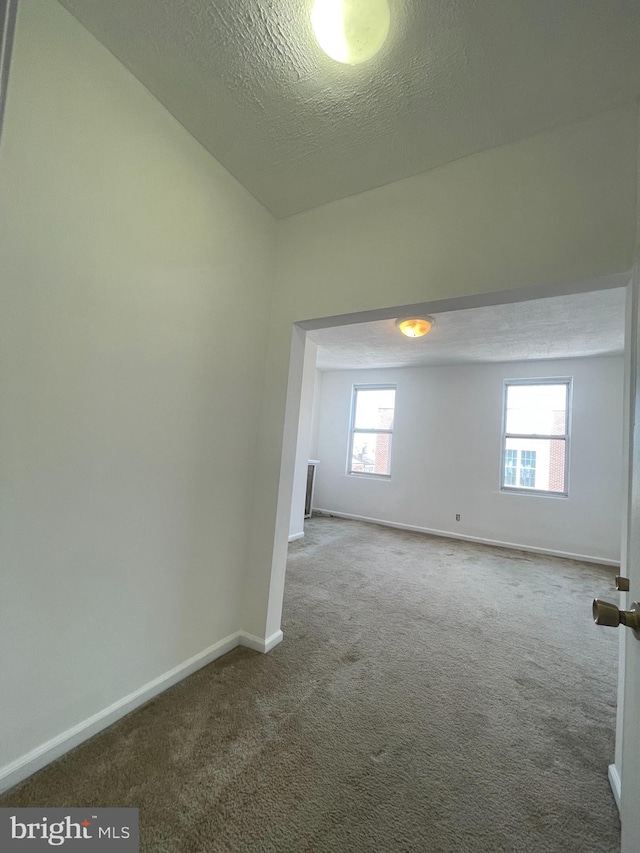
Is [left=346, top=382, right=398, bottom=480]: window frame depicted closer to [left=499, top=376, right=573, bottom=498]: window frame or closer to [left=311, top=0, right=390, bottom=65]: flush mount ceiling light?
[left=499, top=376, right=573, bottom=498]: window frame

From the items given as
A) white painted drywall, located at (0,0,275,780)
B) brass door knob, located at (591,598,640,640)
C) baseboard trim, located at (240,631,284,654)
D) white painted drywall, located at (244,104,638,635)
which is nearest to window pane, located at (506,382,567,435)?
white painted drywall, located at (244,104,638,635)

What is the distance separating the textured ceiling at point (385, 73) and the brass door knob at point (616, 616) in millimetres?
1744

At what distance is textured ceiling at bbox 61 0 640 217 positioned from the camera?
1.09 m

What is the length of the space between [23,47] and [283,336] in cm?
142

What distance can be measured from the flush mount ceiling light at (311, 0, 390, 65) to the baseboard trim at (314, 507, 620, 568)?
209 inches

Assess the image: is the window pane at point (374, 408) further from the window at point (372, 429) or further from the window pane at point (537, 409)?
the window pane at point (537, 409)

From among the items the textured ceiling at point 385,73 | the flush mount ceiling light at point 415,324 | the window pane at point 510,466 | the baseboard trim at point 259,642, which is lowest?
the baseboard trim at point 259,642

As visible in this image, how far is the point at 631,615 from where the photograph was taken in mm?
632

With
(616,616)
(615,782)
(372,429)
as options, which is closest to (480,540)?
(372,429)

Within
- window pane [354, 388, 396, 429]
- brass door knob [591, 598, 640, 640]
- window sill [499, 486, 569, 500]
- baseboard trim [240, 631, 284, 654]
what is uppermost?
window pane [354, 388, 396, 429]

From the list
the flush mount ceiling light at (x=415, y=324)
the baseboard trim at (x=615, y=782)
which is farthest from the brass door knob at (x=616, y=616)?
the flush mount ceiling light at (x=415, y=324)

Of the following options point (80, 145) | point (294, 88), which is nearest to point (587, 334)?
point (294, 88)

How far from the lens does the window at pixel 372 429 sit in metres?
5.91

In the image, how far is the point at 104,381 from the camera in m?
1.34
